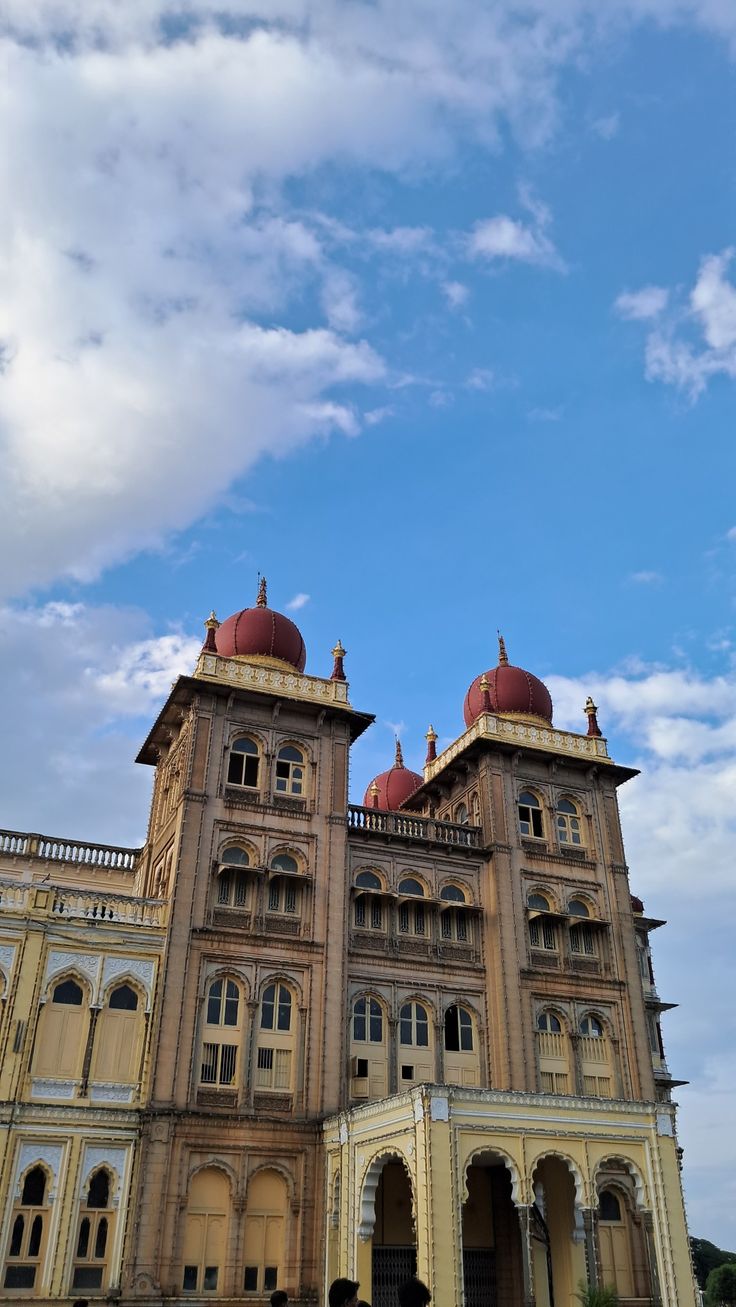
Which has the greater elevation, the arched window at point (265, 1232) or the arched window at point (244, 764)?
the arched window at point (244, 764)

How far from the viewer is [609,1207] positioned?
108ft

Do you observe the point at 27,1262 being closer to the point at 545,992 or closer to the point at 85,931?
the point at 85,931

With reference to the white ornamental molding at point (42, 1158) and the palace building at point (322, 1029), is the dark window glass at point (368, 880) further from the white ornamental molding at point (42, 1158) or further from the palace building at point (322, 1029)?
the white ornamental molding at point (42, 1158)

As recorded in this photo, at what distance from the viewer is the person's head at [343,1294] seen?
350 inches

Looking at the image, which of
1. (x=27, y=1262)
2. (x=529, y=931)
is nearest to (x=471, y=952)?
(x=529, y=931)

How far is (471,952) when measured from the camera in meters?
35.1

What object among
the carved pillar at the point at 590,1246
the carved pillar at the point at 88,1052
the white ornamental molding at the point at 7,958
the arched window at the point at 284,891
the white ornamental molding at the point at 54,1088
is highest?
the arched window at the point at 284,891

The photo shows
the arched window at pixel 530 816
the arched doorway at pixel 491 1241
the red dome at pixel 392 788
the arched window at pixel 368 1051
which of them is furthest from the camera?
the red dome at pixel 392 788

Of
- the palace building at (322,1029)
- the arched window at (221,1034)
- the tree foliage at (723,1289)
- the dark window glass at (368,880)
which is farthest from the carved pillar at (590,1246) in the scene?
the tree foliage at (723,1289)

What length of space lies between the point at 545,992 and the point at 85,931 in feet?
48.8

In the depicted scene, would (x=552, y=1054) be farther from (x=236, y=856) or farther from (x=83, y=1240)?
(x=83, y=1240)

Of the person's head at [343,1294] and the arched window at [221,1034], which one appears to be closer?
the person's head at [343,1294]

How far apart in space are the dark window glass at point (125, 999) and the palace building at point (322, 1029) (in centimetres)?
8

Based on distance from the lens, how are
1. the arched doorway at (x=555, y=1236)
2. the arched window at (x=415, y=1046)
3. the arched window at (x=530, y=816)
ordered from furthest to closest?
the arched window at (x=530, y=816) → the arched window at (x=415, y=1046) → the arched doorway at (x=555, y=1236)
